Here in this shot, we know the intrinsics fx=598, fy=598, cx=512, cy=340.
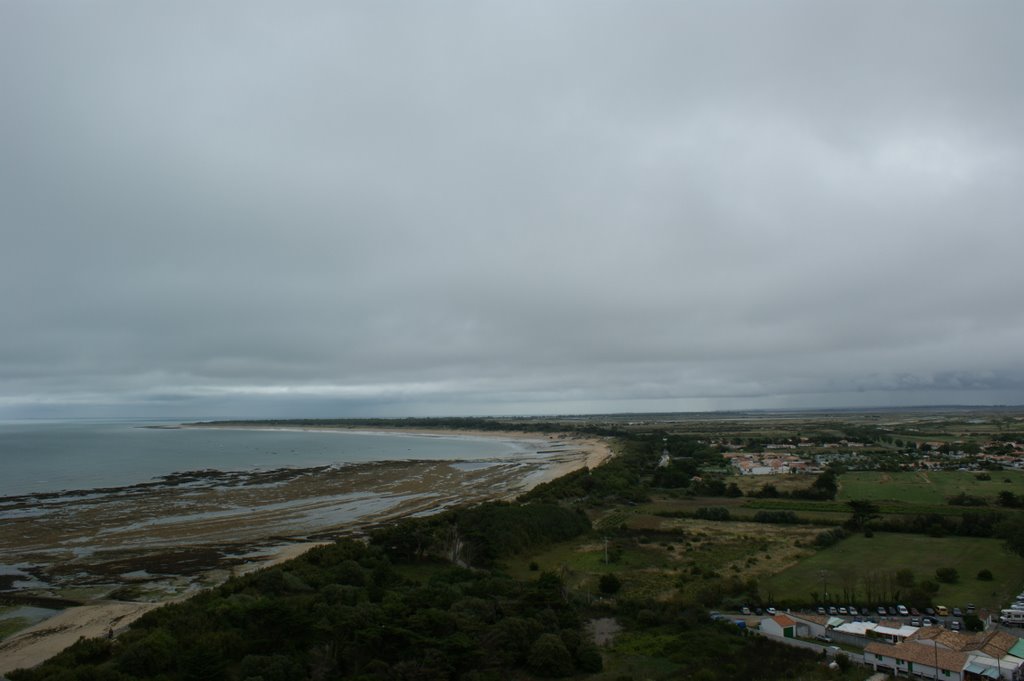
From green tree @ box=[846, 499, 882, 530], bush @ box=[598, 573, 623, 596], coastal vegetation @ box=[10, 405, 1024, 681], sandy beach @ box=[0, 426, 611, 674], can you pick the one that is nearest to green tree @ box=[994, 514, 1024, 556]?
coastal vegetation @ box=[10, 405, 1024, 681]

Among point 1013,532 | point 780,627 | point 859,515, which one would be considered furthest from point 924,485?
point 780,627

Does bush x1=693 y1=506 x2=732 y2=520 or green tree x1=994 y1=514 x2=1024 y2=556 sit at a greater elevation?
green tree x1=994 y1=514 x2=1024 y2=556

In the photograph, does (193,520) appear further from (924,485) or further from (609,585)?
(924,485)

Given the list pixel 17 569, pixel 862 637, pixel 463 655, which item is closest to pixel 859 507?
pixel 862 637

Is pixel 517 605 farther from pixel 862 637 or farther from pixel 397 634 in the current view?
pixel 862 637

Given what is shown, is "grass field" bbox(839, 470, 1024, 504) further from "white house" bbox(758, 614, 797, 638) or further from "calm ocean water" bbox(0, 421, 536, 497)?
"calm ocean water" bbox(0, 421, 536, 497)

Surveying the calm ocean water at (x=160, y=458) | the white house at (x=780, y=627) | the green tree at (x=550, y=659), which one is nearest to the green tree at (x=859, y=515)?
the white house at (x=780, y=627)
